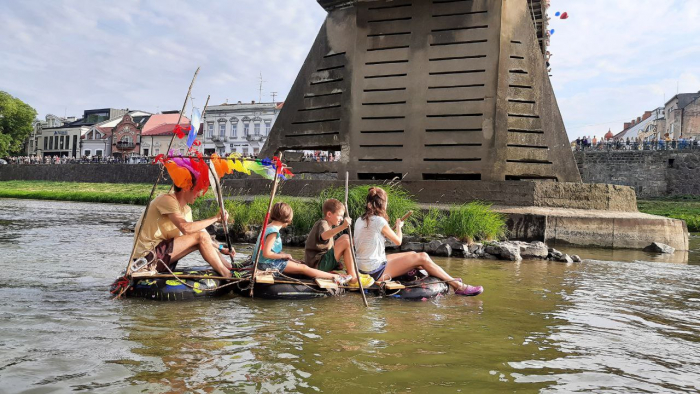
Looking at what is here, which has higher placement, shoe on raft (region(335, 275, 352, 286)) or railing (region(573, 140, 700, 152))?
railing (region(573, 140, 700, 152))

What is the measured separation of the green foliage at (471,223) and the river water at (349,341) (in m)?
4.57

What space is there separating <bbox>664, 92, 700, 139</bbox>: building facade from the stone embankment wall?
2045 cm

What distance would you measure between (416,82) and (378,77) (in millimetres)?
1216

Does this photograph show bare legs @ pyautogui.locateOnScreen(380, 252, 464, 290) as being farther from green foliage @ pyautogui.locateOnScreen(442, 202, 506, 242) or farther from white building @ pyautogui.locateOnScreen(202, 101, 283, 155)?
white building @ pyautogui.locateOnScreen(202, 101, 283, 155)

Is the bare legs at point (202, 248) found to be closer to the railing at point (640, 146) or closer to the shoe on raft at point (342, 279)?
the shoe on raft at point (342, 279)

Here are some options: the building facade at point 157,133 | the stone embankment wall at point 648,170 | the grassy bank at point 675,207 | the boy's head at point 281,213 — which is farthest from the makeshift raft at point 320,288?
the building facade at point 157,133

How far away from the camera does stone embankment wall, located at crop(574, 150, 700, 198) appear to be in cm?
4378

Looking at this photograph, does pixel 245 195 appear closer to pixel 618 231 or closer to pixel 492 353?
pixel 618 231

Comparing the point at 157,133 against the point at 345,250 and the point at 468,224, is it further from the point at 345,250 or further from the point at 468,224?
the point at 345,250

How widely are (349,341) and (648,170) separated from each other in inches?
1821

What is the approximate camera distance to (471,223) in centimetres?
1360

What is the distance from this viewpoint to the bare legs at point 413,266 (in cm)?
798

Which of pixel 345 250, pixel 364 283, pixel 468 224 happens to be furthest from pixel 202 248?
pixel 468 224

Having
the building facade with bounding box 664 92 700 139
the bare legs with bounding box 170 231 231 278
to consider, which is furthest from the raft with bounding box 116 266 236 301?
the building facade with bounding box 664 92 700 139
